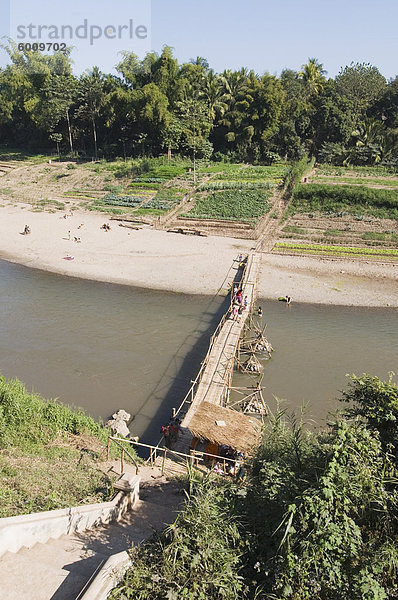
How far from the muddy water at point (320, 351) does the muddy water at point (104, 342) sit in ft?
14.3

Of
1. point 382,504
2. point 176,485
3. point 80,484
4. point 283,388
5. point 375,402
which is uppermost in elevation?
point 375,402

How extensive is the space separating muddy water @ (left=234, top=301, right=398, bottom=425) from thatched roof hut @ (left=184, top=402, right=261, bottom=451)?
493 cm

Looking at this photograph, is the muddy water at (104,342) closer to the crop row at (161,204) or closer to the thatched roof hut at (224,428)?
the thatched roof hut at (224,428)

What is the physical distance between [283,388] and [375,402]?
13.5 m

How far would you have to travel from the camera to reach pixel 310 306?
104 ft

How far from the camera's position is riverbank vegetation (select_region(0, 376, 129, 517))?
9.41m

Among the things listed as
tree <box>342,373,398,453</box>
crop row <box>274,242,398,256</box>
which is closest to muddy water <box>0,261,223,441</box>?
tree <box>342,373,398,453</box>

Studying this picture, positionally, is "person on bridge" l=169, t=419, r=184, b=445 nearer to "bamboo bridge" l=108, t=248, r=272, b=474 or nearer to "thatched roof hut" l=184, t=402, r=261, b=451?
"bamboo bridge" l=108, t=248, r=272, b=474

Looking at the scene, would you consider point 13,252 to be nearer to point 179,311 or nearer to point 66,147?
point 179,311

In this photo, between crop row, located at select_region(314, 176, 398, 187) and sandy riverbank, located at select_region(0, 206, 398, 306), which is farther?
crop row, located at select_region(314, 176, 398, 187)

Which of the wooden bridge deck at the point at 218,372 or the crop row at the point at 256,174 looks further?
the crop row at the point at 256,174

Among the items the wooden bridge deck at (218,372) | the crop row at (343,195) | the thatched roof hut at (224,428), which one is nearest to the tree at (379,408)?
the thatched roof hut at (224,428)

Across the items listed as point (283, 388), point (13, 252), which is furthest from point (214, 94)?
point (283, 388)

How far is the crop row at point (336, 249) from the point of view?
3884 centimetres
